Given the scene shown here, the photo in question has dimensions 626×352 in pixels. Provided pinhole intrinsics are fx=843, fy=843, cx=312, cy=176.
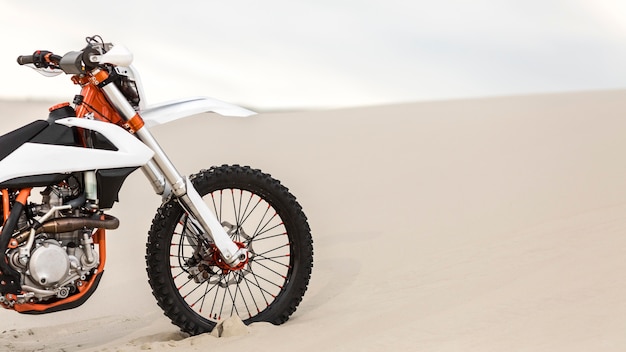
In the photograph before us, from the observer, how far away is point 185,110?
444 cm

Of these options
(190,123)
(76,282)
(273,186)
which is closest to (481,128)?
(190,123)

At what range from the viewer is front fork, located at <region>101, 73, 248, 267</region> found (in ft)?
13.7

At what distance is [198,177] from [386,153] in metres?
6.44

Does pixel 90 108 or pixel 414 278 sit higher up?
pixel 90 108

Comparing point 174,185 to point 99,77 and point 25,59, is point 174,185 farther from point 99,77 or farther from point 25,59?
point 25,59

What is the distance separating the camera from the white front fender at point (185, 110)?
172 inches

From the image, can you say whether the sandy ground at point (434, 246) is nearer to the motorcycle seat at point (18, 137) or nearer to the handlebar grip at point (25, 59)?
the motorcycle seat at point (18, 137)

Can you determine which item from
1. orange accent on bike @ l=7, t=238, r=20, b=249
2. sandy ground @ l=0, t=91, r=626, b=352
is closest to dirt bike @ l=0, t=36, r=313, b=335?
orange accent on bike @ l=7, t=238, r=20, b=249

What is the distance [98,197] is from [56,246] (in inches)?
12.4

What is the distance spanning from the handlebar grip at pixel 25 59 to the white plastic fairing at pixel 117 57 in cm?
53

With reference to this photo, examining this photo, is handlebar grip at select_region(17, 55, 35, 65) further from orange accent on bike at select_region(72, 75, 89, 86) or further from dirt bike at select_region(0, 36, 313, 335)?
orange accent on bike at select_region(72, 75, 89, 86)

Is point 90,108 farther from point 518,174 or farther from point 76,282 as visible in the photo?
point 518,174

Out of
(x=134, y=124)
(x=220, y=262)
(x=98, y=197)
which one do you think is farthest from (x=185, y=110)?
(x=220, y=262)

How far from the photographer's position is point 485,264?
5.13 meters
